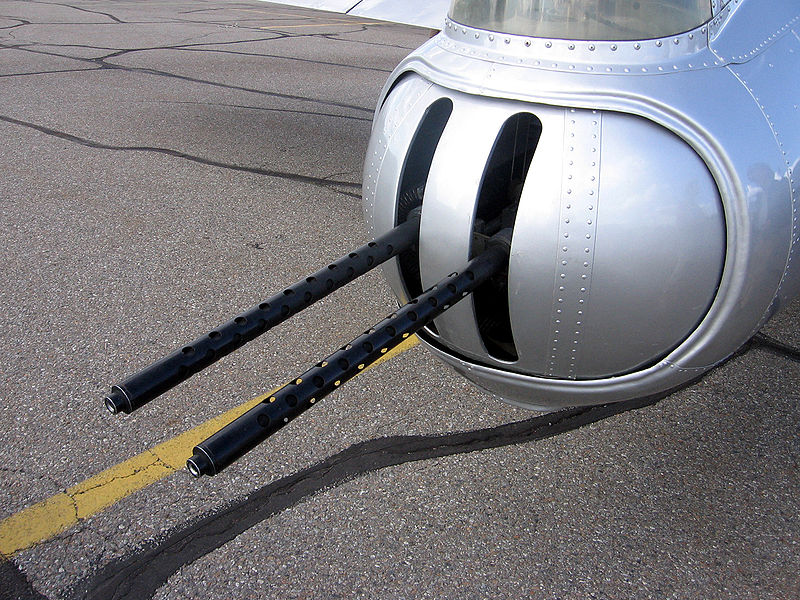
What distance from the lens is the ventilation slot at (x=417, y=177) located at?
255 cm

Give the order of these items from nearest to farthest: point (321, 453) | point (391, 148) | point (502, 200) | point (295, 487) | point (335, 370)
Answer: point (335, 370) → point (391, 148) → point (502, 200) → point (295, 487) → point (321, 453)

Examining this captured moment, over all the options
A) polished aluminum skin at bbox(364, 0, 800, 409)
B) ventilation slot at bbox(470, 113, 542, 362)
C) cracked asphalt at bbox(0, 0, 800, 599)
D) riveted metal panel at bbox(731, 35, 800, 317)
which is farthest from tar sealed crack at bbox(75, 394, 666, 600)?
riveted metal panel at bbox(731, 35, 800, 317)

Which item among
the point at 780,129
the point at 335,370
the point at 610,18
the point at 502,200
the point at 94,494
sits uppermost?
the point at 610,18

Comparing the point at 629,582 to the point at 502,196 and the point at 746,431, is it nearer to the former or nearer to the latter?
the point at 746,431

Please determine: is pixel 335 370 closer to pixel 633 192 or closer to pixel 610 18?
pixel 633 192

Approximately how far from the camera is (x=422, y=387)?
326 centimetres

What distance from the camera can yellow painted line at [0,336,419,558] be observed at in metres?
2.46

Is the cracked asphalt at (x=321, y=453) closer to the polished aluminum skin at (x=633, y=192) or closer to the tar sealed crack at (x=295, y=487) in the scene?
the tar sealed crack at (x=295, y=487)

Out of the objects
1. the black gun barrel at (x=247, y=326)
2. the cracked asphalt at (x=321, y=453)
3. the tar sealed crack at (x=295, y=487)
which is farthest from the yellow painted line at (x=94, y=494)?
the black gun barrel at (x=247, y=326)

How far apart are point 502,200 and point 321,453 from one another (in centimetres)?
112

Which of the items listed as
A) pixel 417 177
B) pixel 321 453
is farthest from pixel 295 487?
pixel 417 177

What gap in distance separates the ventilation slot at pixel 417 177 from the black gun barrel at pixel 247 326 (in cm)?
14

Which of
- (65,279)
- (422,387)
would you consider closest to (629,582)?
(422,387)

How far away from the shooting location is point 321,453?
9.30ft
